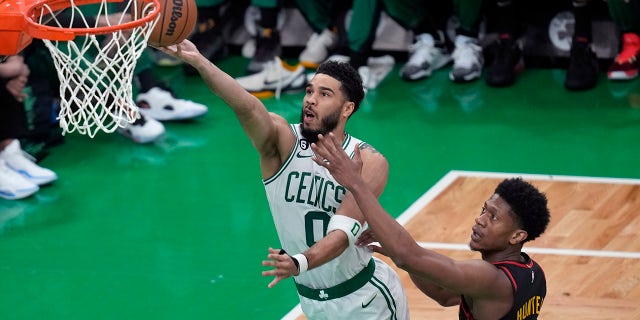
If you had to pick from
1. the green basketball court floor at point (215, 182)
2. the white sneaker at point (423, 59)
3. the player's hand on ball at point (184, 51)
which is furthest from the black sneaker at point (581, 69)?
the player's hand on ball at point (184, 51)

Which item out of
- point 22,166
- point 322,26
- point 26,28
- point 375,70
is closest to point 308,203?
point 26,28

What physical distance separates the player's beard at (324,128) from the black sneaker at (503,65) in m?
5.24

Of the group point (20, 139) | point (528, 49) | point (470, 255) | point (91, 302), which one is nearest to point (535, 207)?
point (470, 255)

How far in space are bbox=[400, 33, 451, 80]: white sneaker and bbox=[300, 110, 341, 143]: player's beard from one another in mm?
5350

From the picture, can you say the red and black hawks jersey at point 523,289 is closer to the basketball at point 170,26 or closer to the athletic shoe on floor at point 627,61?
the basketball at point 170,26

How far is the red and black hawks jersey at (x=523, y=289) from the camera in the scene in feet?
14.5

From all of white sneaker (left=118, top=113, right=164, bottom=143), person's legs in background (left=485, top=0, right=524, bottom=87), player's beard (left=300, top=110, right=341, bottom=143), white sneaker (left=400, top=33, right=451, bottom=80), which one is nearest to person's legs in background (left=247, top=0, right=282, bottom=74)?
white sneaker (left=400, top=33, right=451, bottom=80)

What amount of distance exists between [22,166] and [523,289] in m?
4.88

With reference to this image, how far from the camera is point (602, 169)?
27.5ft

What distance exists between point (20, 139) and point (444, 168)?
3156mm

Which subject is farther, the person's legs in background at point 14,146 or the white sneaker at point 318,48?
the white sneaker at point 318,48

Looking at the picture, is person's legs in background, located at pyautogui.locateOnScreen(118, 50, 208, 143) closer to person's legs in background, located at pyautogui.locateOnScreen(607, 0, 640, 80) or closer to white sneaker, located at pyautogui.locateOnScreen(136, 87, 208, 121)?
white sneaker, located at pyautogui.locateOnScreen(136, 87, 208, 121)

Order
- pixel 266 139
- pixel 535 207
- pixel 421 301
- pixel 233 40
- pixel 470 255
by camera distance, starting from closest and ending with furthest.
→ pixel 535 207 → pixel 266 139 → pixel 421 301 → pixel 470 255 → pixel 233 40

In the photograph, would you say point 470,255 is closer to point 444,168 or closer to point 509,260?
point 444,168
